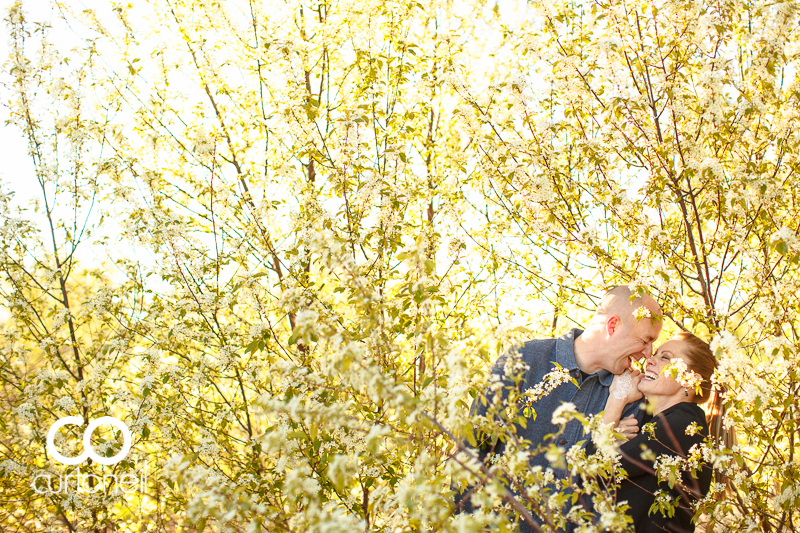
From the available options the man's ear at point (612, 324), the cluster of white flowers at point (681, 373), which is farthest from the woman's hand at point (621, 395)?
the cluster of white flowers at point (681, 373)

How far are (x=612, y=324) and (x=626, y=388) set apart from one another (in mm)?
369

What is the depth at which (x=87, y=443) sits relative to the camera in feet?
11.7

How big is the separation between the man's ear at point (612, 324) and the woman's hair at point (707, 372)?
377mm

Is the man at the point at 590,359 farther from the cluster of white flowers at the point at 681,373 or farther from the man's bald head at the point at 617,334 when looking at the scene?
the cluster of white flowers at the point at 681,373

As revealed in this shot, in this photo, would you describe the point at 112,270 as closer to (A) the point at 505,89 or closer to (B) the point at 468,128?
(B) the point at 468,128

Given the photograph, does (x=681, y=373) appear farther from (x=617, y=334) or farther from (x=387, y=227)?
(x=387, y=227)

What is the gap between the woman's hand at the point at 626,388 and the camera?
9.98 ft

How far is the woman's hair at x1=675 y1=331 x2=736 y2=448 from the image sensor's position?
297 cm

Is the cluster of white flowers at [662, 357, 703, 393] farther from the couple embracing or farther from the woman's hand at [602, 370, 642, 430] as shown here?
the woman's hand at [602, 370, 642, 430]

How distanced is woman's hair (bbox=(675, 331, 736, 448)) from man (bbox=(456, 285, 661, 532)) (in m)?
0.19

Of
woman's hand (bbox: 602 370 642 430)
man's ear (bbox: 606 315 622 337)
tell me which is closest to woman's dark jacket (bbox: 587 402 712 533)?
woman's hand (bbox: 602 370 642 430)

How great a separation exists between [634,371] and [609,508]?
53.2 inches

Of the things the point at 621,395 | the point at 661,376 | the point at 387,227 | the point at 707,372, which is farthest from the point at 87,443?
the point at 707,372

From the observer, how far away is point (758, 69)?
2506 mm
